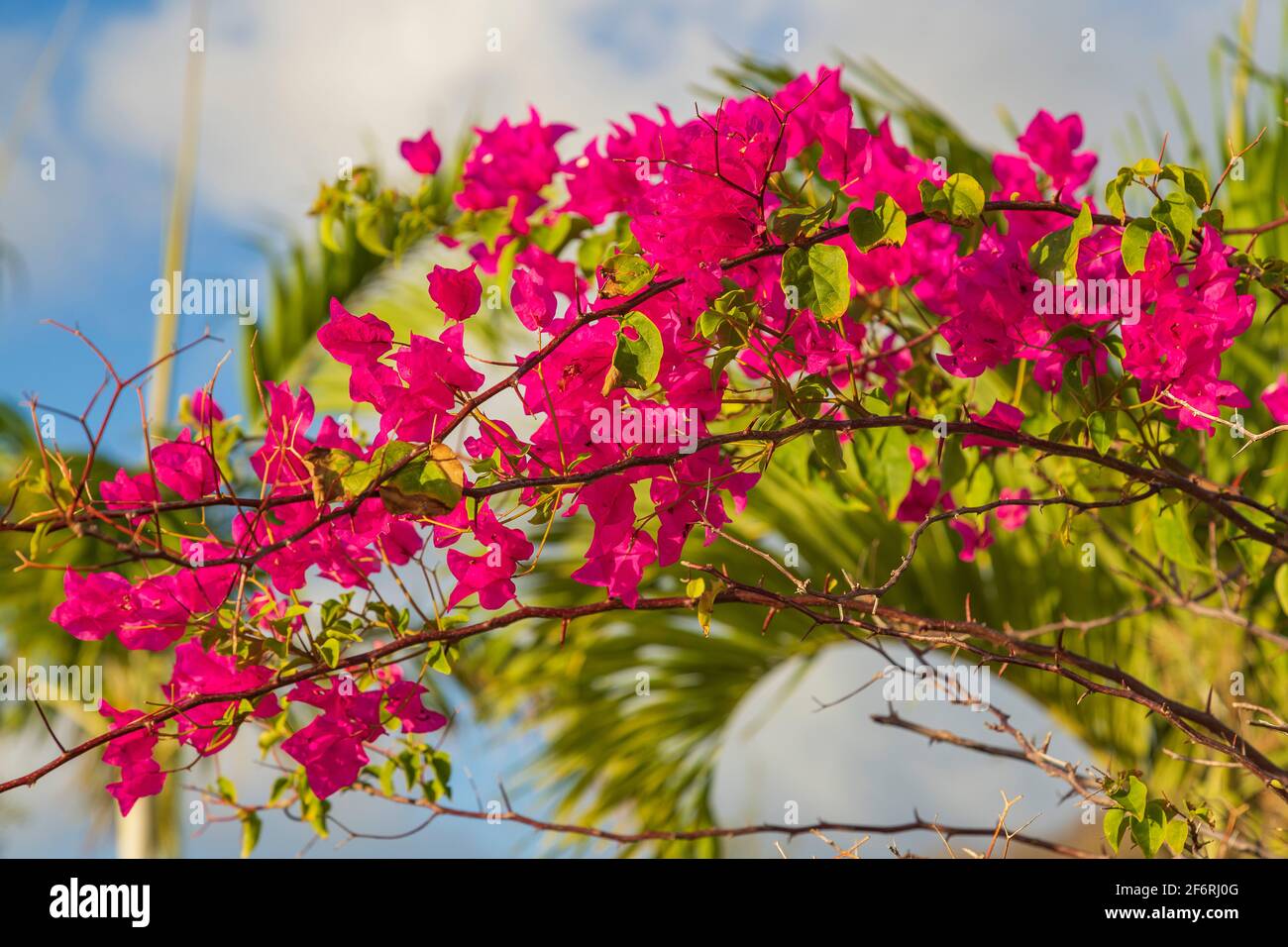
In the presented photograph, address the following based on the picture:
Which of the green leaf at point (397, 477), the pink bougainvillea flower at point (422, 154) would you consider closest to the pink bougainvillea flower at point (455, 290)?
the green leaf at point (397, 477)

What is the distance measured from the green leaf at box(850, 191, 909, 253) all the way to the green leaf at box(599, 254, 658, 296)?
0.11 metres

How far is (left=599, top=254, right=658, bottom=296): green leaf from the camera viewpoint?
0.62 m

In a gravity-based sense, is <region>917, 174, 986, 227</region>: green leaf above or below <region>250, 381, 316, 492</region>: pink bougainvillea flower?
above

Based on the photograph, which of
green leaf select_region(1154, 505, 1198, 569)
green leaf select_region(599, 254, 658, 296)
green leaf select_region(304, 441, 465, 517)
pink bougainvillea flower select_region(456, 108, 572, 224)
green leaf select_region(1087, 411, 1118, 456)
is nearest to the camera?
green leaf select_region(304, 441, 465, 517)

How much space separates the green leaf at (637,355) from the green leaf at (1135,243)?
271 millimetres

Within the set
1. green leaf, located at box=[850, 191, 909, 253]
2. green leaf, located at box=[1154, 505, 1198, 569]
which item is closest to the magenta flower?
green leaf, located at box=[850, 191, 909, 253]

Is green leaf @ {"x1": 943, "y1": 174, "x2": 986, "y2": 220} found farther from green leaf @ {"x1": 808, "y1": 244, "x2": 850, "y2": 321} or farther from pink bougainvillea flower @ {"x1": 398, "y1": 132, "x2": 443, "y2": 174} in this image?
pink bougainvillea flower @ {"x1": 398, "y1": 132, "x2": 443, "y2": 174}

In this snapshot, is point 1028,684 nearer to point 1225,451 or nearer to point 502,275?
point 1225,451

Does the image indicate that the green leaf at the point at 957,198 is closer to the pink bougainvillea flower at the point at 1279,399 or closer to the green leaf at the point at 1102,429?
the green leaf at the point at 1102,429
